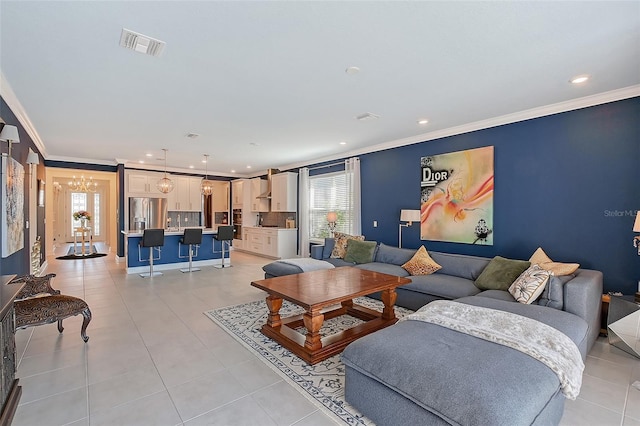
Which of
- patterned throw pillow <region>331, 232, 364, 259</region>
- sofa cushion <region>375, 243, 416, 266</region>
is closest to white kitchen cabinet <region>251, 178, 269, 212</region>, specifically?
patterned throw pillow <region>331, 232, 364, 259</region>

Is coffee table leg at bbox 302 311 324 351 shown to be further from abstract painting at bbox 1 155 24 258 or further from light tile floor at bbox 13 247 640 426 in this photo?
abstract painting at bbox 1 155 24 258

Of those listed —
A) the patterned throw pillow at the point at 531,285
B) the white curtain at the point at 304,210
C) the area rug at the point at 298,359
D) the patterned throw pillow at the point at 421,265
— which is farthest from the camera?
the white curtain at the point at 304,210

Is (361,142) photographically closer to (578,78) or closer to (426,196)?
(426,196)

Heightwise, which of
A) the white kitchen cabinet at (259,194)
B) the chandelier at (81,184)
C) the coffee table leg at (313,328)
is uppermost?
the chandelier at (81,184)

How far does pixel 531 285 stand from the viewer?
311 cm

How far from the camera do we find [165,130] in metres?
5.01

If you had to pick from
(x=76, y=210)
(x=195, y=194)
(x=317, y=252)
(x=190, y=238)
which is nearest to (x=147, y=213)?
(x=195, y=194)

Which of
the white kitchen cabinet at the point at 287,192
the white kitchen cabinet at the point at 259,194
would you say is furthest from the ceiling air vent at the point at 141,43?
the white kitchen cabinet at the point at 259,194

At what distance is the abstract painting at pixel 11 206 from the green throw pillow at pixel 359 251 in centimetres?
456

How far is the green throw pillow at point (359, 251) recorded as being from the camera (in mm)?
5375

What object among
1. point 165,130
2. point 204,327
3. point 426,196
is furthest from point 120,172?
point 426,196

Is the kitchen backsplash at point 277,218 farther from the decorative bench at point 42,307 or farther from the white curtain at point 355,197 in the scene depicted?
the decorative bench at point 42,307

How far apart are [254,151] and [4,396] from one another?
5388 millimetres

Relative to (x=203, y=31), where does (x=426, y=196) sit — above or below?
below
